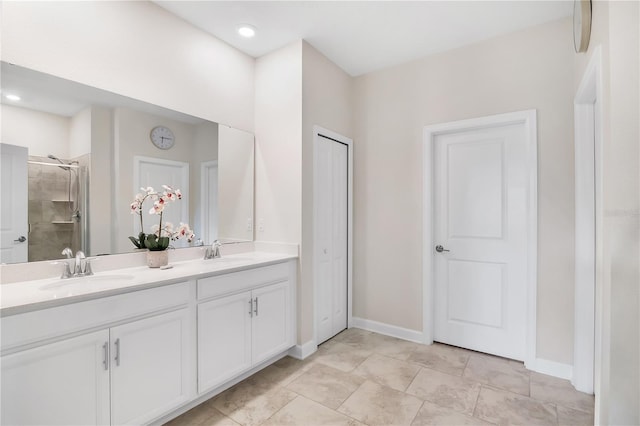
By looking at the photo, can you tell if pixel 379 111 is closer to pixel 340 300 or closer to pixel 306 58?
pixel 306 58

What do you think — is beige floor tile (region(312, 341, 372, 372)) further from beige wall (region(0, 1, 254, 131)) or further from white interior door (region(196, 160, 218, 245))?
beige wall (region(0, 1, 254, 131))

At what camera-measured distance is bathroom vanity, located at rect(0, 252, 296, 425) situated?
1271 millimetres

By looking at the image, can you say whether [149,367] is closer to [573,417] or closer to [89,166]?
[89,166]

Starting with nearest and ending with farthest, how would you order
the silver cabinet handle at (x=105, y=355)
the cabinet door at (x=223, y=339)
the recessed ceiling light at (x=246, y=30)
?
1. the silver cabinet handle at (x=105, y=355)
2. the cabinet door at (x=223, y=339)
3. the recessed ceiling light at (x=246, y=30)

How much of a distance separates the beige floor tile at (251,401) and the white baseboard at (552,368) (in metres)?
1.92

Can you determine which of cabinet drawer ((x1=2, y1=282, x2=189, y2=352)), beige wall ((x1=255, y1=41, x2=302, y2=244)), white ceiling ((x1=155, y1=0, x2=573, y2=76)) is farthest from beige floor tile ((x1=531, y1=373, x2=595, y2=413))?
white ceiling ((x1=155, y1=0, x2=573, y2=76))

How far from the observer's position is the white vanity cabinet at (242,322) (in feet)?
6.34

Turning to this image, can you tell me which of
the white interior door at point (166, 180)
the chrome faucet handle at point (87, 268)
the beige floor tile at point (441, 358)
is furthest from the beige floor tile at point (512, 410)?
the chrome faucet handle at point (87, 268)

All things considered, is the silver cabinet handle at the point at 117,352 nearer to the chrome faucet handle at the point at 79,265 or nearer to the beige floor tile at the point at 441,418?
the chrome faucet handle at the point at 79,265

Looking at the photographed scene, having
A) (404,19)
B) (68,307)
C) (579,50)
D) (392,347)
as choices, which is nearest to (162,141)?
(68,307)

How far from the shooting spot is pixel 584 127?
2160 mm

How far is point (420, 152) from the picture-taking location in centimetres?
294

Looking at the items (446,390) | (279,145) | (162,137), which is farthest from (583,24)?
(162,137)

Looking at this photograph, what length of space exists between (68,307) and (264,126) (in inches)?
81.4
